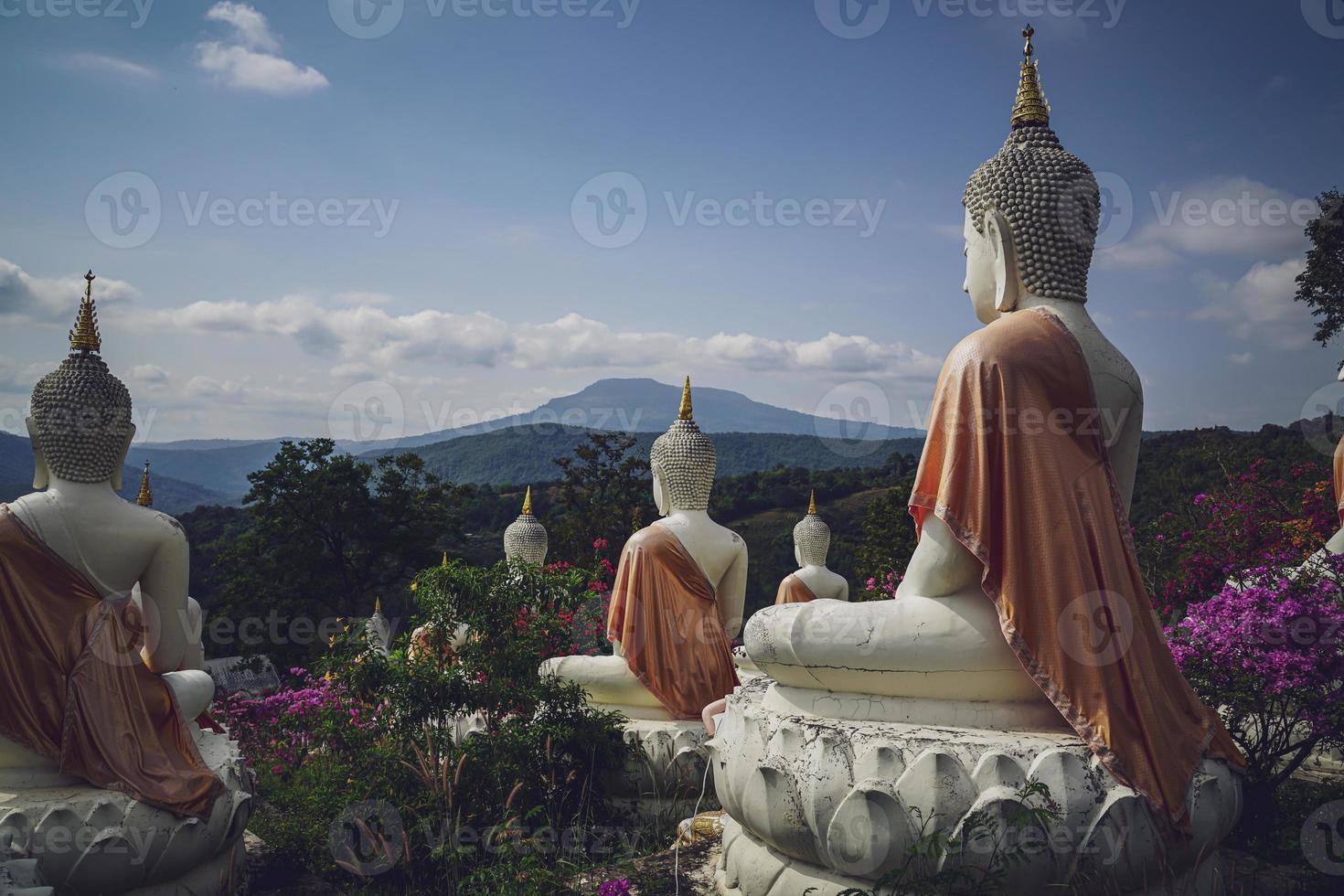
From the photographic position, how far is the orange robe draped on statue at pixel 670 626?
767 cm

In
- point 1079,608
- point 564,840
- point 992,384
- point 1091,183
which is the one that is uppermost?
point 1091,183

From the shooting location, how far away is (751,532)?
1169 inches

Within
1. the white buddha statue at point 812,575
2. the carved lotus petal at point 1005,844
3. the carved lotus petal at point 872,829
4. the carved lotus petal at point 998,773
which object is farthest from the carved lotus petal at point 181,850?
the white buddha statue at point 812,575

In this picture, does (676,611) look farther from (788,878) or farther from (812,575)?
(812,575)

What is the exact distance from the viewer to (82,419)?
5.46 meters

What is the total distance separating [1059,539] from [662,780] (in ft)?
13.1

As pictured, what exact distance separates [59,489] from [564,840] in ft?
11.9

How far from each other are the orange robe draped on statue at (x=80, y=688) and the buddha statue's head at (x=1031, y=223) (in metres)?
4.92

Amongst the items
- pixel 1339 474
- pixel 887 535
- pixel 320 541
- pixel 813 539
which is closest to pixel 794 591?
pixel 813 539

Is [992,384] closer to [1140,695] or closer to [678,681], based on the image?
[1140,695]

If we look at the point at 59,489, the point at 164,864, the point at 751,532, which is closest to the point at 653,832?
the point at 164,864

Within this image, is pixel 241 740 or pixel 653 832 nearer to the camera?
pixel 653 832

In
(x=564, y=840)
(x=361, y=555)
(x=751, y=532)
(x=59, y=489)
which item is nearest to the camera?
(x=59, y=489)

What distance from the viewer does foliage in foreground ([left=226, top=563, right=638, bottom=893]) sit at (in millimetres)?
5965
